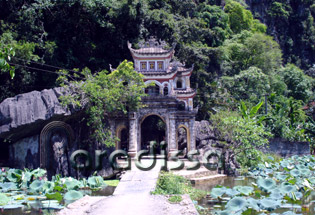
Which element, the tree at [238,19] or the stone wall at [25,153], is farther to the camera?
the tree at [238,19]

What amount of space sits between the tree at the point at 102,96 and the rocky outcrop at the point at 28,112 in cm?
54

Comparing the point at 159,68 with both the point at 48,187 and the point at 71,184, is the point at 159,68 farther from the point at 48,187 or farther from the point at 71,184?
the point at 48,187

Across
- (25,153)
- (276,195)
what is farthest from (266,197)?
(25,153)

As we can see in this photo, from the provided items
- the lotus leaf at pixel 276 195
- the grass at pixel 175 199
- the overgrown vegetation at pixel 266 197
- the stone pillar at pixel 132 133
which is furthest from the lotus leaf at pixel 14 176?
the lotus leaf at pixel 276 195

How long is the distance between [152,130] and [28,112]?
42.4 ft

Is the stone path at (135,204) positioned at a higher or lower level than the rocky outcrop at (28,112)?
lower

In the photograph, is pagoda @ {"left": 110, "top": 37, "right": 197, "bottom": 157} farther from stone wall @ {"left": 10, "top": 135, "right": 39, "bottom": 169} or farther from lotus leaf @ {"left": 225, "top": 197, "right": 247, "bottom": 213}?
lotus leaf @ {"left": 225, "top": 197, "right": 247, "bottom": 213}

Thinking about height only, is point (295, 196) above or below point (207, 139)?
below

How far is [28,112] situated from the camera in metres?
15.6

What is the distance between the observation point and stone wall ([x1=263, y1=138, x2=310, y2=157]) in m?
25.8

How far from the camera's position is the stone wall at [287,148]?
25.8 meters

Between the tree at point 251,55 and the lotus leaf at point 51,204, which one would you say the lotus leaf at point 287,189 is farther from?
the tree at point 251,55

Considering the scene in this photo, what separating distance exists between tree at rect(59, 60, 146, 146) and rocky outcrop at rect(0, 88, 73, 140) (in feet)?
1.78

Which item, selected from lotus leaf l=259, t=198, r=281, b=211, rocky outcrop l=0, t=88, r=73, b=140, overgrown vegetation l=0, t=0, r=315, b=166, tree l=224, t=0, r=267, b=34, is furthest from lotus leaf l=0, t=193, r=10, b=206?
tree l=224, t=0, r=267, b=34
